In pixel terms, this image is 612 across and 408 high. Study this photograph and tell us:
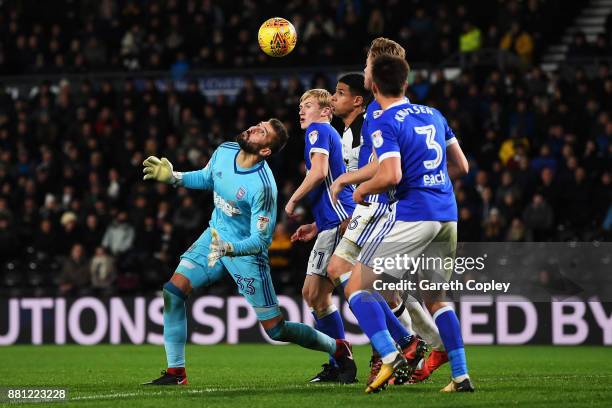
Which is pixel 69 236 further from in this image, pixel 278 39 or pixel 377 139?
pixel 377 139

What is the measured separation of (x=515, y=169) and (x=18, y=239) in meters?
8.37

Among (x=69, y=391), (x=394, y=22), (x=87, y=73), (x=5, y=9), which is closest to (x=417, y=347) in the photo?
(x=69, y=391)

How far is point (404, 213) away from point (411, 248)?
26 centimetres

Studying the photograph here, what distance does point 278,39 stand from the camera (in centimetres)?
→ 1174

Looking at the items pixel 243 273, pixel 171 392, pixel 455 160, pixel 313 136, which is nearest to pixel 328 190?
pixel 313 136

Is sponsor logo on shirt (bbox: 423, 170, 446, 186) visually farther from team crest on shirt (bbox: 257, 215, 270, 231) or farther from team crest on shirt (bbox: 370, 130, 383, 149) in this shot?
team crest on shirt (bbox: 257, 215, 270, 231)

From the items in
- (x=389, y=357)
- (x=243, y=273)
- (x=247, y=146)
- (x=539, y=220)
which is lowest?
(x=389, y=357)

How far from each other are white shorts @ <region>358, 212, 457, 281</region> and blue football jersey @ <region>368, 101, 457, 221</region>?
0.23ft

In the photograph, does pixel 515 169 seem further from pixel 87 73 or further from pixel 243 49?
pixel 87 73

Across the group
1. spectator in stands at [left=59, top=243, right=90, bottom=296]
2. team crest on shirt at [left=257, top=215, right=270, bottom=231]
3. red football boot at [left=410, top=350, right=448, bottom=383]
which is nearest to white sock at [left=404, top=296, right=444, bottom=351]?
red football boot at [left=410, top=350, right=448, bottom=383]

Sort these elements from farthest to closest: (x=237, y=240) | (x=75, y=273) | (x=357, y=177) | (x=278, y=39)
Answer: (x=75, y=273) → (x=278, y=39) → (x=237, y=240) → (x=357, y=177)

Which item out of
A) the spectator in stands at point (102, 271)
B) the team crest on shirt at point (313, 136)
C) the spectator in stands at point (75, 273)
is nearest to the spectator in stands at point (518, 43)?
the spectator in stands at point (102, 271)

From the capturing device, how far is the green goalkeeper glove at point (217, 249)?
8836mm

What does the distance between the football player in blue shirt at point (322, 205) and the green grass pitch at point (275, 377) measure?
0.71 metres
